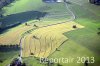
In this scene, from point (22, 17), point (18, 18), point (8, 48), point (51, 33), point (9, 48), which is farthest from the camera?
point (22, 17)

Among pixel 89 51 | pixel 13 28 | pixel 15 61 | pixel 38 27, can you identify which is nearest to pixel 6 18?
pixel 13 28

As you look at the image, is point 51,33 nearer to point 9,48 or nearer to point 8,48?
point 9,48

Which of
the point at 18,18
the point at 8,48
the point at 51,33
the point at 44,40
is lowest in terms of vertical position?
the point at 8,48

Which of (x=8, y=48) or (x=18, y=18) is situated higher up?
(x=18, y=18)

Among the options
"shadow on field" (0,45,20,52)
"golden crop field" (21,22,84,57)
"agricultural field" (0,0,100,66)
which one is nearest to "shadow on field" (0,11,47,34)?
"agricultural field" (0,0,100,66)

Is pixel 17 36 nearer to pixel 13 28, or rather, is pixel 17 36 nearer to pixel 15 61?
pixel 13 28

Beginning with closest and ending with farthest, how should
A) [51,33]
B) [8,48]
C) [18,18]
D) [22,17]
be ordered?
[8,48] → [51,33] → [18,18] → [22,17]

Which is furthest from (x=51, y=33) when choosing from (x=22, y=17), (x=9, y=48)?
(x=22, y=17)

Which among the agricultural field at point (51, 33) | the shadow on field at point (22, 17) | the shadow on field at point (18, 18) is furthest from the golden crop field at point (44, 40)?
the shadow on field at point (22, 17)
